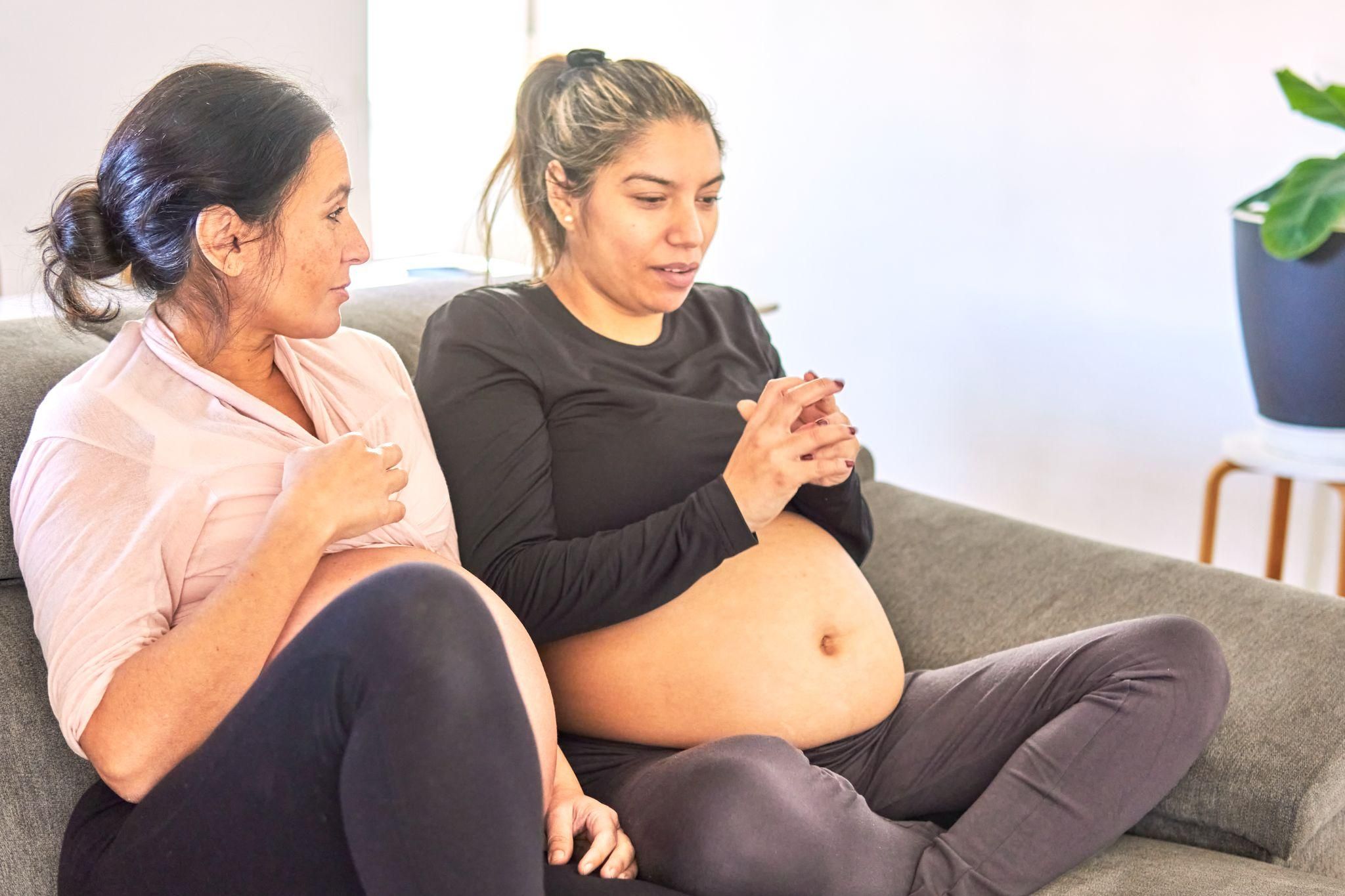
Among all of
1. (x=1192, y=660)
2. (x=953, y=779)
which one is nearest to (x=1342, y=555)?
(x=1192, y=660)

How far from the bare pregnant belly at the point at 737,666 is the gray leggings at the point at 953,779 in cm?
4

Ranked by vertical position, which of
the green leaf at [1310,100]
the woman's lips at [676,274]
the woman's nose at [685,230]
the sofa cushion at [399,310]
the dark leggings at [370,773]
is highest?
the green leaf at [1310,100]

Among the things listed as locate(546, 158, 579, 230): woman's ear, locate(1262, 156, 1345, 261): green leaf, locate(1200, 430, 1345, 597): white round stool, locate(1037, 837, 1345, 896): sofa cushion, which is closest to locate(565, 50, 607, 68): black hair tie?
locate(546, 158, 579, 230): woman's ear

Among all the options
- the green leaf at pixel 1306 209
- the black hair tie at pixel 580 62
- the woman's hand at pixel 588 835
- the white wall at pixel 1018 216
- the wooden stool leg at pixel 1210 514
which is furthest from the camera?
the white wall at pixel 1018 216

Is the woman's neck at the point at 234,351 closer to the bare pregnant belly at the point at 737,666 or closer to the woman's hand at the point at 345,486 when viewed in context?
the woman's hand at the point at 345,486

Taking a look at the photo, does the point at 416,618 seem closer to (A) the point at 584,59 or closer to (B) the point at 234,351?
(B) the point at 234,351

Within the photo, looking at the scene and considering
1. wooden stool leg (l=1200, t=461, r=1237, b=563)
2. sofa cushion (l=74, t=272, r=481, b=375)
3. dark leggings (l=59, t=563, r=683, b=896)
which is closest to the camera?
dark leggings (l=59, t=563, r=683, b=896)

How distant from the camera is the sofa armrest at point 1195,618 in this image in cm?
141

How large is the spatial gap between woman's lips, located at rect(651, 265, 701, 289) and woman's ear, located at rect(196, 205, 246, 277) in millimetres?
467

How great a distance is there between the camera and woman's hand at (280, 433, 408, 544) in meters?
1.12

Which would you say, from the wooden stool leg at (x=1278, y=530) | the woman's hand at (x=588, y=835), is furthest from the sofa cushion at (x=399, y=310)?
the wooden stool leg at (x=1278, y=530)

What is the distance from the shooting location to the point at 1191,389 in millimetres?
2779

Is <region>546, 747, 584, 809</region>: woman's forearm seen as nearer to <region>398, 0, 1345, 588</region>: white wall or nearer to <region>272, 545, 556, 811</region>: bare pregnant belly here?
<region>272, 545, 556, 811</region>: bare pregnant belly

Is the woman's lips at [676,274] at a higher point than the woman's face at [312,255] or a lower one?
lower
